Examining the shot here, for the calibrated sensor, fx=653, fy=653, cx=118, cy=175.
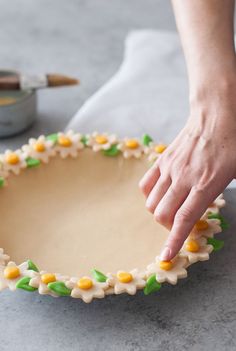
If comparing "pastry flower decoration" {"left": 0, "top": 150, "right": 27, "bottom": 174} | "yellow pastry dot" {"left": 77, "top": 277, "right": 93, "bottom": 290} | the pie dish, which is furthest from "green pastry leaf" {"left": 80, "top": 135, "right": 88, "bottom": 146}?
"yellow pastry dot" {"left": 77, "top": 277, "right": 93, "bottom": 290}

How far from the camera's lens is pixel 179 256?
2.84 feet

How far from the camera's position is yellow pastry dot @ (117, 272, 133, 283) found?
828mm

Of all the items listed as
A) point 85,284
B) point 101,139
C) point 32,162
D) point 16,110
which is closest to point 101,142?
point 101,139

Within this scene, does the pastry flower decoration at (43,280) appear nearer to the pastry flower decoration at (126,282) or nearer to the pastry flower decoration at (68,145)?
the pastry flower decoration at (126,282)

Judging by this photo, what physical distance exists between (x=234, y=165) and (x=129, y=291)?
0.71ft

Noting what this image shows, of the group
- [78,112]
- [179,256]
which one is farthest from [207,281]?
[78,112]

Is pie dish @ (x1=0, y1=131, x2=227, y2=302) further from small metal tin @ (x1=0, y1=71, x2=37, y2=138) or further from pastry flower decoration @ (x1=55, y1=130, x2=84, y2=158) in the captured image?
small metal tin @ (x1=0, y1=71, x2=37, y2=138)

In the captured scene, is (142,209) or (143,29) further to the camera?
(143,29)

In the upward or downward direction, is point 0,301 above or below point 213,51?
below

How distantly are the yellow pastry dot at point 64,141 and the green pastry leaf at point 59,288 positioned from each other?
32 centimetres

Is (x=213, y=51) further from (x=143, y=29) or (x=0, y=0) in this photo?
(x=0, y=0)

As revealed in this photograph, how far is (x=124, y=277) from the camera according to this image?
83 centimetres

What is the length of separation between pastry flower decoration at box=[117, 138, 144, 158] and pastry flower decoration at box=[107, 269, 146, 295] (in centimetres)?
28

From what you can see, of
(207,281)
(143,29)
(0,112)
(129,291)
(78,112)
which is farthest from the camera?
(143,29)
